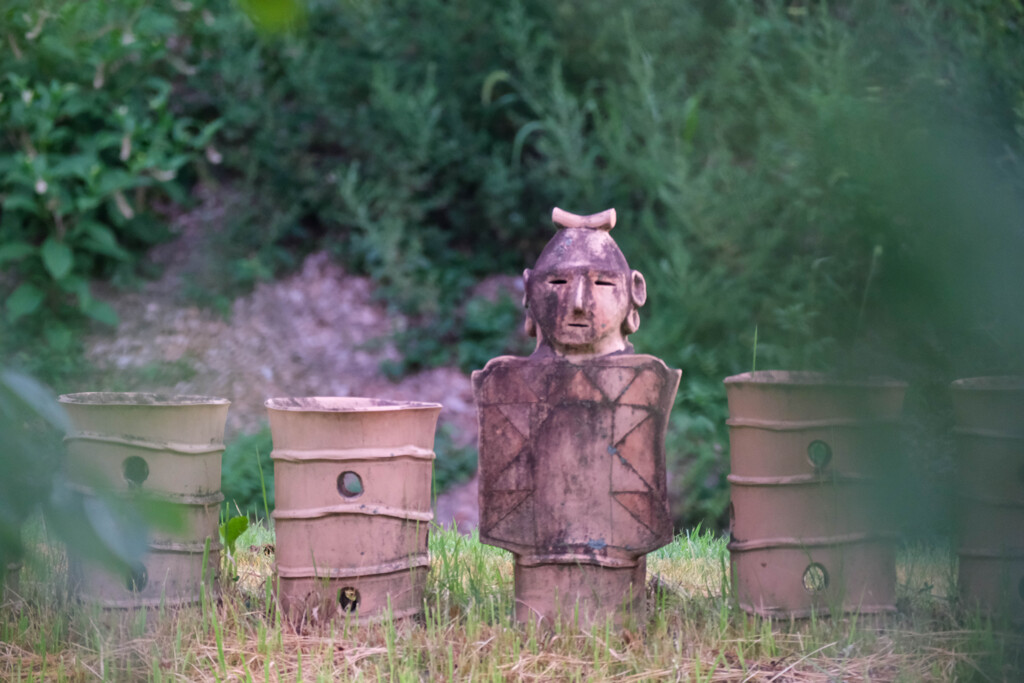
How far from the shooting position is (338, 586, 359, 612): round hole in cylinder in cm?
209

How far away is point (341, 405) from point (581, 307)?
630mm

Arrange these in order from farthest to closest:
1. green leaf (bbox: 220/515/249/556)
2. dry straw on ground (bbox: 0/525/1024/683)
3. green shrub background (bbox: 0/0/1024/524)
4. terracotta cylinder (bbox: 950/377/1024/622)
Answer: green shrub background (bbox: 0/0/1024/524) < green leaf (bbox: 220/515/249/556) < dry straw on ground (bbox: 0/525/1024/683) < terracotta cylinder (bbox: 950/377/1024/622)

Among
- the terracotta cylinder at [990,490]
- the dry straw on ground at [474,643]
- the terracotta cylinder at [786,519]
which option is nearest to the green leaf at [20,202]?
the dry straw on ground at [474,643]

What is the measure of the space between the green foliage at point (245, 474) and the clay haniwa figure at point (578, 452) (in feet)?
5.56

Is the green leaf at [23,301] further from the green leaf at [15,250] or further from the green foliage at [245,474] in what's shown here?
the green foliage at [245,474]

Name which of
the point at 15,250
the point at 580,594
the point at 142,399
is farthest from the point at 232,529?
the point at 15,250

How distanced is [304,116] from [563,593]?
12.0ft

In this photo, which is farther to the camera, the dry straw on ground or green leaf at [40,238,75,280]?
green leaf at [40,238,75,280]

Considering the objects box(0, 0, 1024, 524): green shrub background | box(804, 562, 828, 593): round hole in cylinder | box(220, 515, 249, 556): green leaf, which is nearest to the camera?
box(804, 562, 828, 593): round hole in cylinder

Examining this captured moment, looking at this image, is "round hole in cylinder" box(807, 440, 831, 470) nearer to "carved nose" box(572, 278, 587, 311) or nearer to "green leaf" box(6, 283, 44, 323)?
"carved nose" box(572, 278, 587, 311)

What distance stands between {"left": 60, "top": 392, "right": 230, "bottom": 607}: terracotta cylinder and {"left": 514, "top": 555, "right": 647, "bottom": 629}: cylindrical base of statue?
73cm

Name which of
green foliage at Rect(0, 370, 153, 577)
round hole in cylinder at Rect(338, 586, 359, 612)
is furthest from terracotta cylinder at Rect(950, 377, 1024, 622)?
round hole in cylinder at Rect(338, 586, 359, 612)

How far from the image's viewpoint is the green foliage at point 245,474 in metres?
3.56

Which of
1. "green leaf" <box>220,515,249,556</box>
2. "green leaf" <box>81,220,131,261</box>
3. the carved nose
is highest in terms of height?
"green leaf" <box>81,220,131,261</box>
